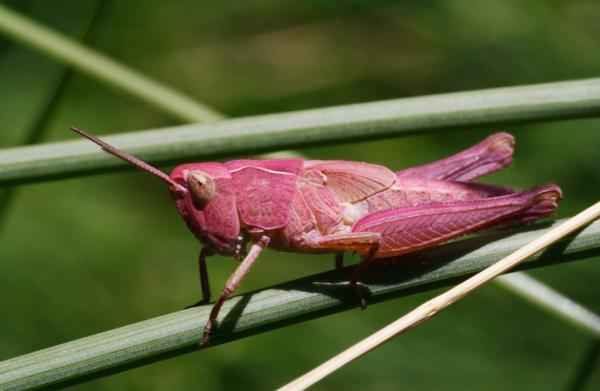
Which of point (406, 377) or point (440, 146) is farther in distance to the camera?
point (440, 146)

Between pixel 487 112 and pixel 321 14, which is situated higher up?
pixel 321 14

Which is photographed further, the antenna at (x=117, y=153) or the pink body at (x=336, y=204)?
the pink body at (x=336, y=204)

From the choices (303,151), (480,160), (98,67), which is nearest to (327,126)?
(480,160)

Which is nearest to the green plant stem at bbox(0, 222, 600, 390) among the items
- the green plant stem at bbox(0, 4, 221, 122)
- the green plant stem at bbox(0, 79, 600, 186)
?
the green plant stem at bbox(0, 79, 600, 186)

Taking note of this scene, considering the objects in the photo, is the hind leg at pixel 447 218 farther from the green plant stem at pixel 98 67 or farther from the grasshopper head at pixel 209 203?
the green plant stem at pixel 98 67

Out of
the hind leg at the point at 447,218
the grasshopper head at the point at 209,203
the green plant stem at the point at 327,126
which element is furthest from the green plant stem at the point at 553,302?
the grasshopper head at the point at 209,203

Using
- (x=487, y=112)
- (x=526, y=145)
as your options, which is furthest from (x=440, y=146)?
(x=487, y=112)

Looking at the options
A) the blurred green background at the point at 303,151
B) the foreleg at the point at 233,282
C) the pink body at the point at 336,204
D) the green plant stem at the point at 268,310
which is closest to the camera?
the green plant stem at the point at 268,310

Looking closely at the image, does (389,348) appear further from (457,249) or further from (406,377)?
(457,249)
